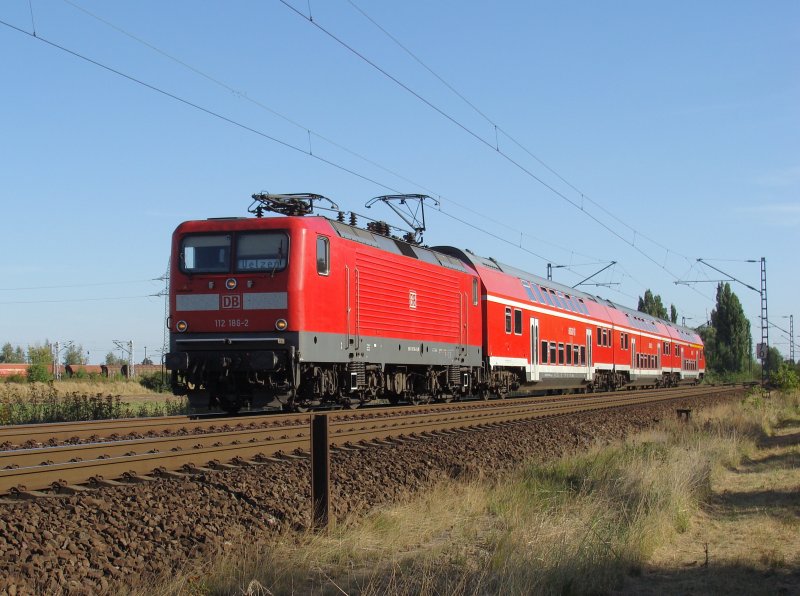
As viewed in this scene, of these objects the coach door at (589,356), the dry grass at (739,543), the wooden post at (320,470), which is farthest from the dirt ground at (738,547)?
the coach door at (589,356)

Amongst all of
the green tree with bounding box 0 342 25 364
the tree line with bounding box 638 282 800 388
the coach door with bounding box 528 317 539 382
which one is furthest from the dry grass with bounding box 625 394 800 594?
the green tree with bounding box 0 342 25 364

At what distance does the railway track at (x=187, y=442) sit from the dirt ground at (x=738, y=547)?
3.67 m

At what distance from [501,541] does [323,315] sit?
A: 362 inches

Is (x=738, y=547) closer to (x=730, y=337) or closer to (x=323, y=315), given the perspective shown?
(x=323, y=315)

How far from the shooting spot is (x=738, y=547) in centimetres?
845

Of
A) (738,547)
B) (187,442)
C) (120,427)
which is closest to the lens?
(738,547)

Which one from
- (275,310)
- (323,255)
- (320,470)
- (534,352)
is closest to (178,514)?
(320,470)

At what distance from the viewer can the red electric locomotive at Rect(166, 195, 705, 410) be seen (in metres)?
15.3

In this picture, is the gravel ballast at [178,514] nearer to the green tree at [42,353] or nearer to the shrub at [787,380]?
the shrub at [787,380]

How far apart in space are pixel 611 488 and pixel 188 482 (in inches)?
197

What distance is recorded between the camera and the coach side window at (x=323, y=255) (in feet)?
52.4

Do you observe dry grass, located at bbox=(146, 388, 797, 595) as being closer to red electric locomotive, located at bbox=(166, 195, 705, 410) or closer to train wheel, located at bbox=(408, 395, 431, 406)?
red electric locomotive, located at bbox=(166, 195, 705, 410)

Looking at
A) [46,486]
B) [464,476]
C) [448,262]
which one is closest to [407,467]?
[464,476]

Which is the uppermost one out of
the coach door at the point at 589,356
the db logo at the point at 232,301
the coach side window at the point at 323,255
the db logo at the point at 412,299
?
the coach side window at the point at 323,255
